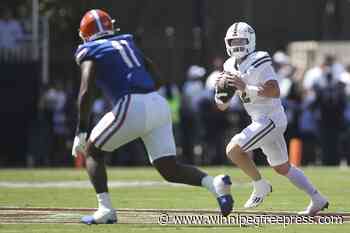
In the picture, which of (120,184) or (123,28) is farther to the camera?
(123,28)

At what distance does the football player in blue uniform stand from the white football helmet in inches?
67.7

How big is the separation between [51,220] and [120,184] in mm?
6354

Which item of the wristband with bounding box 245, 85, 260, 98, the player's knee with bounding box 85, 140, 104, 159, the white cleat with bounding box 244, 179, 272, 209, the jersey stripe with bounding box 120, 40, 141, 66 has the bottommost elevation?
the white cleat with bounding box 244, 179, 272, 209

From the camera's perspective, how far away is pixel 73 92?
26.9m

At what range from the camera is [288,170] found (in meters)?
12.2

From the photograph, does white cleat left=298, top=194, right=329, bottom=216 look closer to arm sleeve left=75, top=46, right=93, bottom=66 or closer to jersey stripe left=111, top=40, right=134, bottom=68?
jersey stripe left=111, top=40, right=134, bottom=68

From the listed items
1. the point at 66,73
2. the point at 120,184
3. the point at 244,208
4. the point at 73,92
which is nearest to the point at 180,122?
the point at 73,92

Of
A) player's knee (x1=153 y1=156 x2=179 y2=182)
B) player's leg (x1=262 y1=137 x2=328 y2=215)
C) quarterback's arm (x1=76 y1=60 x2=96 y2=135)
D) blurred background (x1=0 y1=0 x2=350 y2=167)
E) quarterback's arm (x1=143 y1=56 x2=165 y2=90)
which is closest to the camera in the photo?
quarterback's arm (x1=76 y1=60 x2=96 y2=135)

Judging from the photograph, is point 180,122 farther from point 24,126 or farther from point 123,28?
point 123,28

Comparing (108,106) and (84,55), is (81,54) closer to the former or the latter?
(84,55)

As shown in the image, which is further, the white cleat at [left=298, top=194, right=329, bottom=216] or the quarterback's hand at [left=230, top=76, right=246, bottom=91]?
the quarterback's hand at [left=230, top=76, right=246, bottom=91]

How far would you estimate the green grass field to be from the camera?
1047cm

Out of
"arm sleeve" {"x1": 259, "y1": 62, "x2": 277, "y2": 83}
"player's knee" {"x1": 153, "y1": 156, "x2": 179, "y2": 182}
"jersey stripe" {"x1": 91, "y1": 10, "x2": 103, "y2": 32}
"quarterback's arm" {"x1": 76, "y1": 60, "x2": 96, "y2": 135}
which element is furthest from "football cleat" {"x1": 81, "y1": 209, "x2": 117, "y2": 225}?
"arm sleeve" {"x1": 259, "y1": 62, "x2": 277, "y2": 83}

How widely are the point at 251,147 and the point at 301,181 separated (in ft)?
2.05
